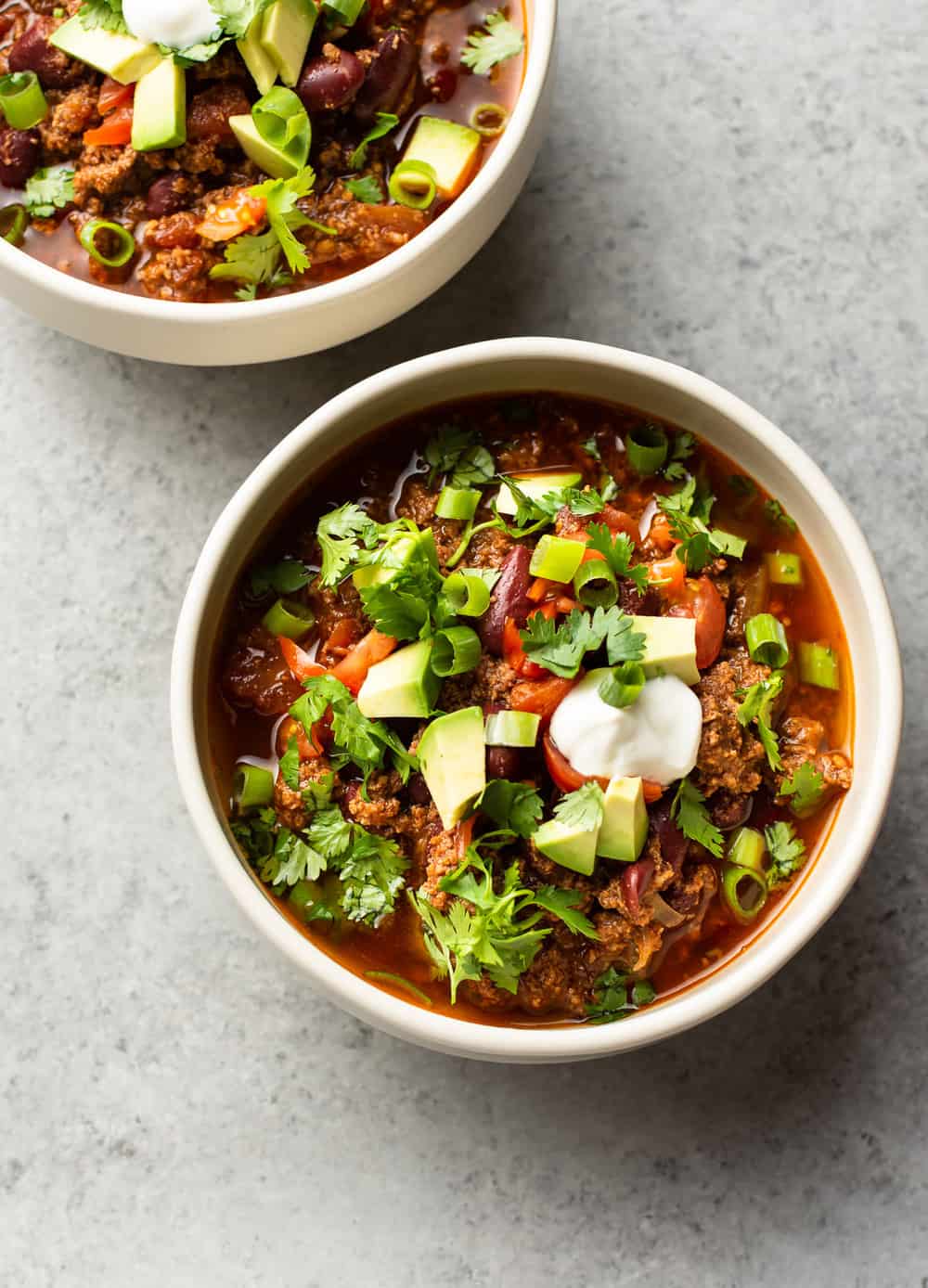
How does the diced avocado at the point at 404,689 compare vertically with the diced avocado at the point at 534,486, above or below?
below

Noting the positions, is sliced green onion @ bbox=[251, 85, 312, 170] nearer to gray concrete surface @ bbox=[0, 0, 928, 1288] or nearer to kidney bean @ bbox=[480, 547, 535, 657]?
gray concrete surface @ bbox=[0, 0, 928, 1288]

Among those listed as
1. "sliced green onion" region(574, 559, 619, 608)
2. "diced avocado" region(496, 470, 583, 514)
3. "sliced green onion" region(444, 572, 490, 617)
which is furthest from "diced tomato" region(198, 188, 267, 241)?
"sliced green onion" region(574, 559, 619, 608)

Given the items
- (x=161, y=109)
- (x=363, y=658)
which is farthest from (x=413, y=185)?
(x=363, y=658)

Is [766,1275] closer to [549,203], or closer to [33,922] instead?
[33,922]

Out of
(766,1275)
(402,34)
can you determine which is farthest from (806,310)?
(766,1275)

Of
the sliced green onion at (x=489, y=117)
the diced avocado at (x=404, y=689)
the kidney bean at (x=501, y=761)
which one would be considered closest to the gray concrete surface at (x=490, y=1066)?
the sliced green onion at (x=489, y=117)

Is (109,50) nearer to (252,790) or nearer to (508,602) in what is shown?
(508,602)

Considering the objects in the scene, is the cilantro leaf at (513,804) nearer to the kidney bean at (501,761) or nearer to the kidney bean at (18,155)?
the kidney bean at (501,761)
